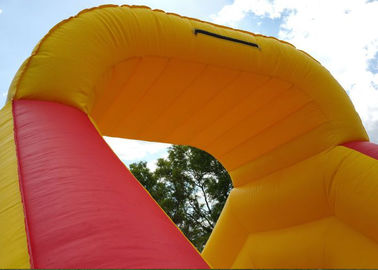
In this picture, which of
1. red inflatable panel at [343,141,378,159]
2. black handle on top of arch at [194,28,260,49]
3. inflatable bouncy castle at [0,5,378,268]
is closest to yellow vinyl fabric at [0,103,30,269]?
inflatable bouncy castle at [0,5,378,268]

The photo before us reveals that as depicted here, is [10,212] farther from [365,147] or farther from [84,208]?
[365,147]

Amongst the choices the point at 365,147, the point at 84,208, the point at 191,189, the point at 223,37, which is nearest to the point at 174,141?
the point at 223,37

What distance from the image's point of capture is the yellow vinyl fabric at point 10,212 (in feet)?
2.15

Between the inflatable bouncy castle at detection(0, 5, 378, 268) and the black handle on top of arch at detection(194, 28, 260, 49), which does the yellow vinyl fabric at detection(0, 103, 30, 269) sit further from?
the black handle on top of arch at detection(194, 28, 260, 49)

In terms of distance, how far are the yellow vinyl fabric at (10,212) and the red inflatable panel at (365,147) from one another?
228 centimetres

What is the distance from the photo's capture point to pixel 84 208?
79cm

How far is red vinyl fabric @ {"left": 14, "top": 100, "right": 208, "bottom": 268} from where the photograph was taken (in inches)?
25.9

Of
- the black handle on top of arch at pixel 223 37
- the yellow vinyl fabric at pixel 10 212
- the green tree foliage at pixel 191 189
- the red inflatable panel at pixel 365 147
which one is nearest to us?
the yellow vinyl fabric at pixel 10 212

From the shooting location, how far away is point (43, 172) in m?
0.92

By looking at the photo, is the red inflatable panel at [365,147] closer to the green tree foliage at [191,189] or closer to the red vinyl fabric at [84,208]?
the red vinyl fabric at [84,208]

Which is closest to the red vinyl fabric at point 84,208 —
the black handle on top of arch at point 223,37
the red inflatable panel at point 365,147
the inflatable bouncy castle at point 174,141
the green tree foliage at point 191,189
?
the inflatable bouncy castle at point 174,141

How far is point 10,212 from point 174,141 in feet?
7.34

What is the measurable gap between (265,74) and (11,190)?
1.87m

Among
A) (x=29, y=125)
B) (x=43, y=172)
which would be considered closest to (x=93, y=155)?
(x=43, y=172)
